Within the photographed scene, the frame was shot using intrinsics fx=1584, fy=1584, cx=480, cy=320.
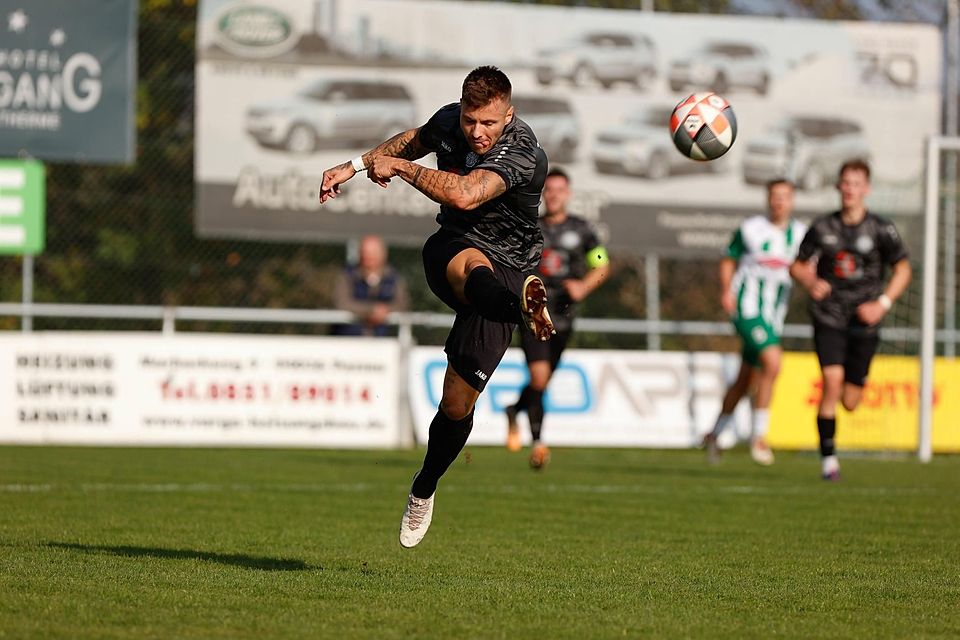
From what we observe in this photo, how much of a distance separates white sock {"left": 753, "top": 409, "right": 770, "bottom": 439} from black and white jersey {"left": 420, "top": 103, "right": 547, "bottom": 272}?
8.01 metres

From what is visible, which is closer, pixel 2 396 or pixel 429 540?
pixel 429 540

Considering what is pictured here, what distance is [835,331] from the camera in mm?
12336

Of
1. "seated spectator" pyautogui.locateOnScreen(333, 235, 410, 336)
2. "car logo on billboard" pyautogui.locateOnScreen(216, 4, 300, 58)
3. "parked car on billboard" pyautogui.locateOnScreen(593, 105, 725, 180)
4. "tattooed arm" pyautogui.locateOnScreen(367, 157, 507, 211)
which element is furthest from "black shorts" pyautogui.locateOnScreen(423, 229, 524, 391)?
"parked car on billboard" pyautogui.locateOnScreen(593, 105, 725, 180)

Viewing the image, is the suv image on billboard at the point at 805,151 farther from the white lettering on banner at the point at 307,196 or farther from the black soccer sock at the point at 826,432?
the black soccer sock at the point at 826,432

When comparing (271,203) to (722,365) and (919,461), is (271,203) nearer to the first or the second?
(722,365)

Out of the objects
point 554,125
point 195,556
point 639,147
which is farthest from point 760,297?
point 195,556

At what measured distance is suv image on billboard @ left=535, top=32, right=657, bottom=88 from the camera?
19703mm

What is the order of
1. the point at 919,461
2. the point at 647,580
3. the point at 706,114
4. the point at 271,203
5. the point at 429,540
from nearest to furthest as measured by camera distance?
the point at 647,580
the point at 429,540
the point at 706,114
the point at 919,461
the point at 271,203

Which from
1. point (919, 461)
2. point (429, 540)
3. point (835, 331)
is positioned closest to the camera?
point (429, 540)

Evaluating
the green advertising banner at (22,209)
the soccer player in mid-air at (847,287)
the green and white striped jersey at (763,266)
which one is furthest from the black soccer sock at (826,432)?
the green advertising banner at (22,209)

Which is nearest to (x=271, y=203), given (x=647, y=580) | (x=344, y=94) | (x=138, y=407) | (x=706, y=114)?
(x=344, y=94)

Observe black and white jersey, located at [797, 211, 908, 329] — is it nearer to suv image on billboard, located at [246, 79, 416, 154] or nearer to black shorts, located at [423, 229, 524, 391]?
black shorts, located at [423, 229, 524, 391]

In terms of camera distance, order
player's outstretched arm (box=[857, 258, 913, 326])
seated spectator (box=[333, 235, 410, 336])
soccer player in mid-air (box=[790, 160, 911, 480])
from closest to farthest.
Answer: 1. player's outstretched arm (box=[857, 258, 913, 326])
2. soccer player in mid-air (box=[790, 160, 911, 480])
3. seated spectator (box=[333, 235, 410, 336])

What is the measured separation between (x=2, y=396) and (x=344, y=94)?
5.72 m
